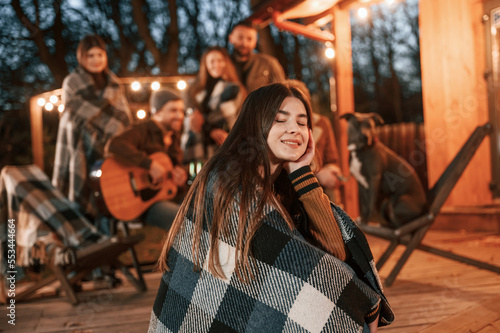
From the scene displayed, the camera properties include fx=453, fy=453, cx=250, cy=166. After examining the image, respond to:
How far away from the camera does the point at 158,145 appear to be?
3.39 metres

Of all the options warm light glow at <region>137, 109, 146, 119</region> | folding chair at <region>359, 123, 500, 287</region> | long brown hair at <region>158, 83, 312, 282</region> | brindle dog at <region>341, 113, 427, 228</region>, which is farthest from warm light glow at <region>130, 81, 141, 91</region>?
long brown hair at <region>158, 83, 312, 282</region>

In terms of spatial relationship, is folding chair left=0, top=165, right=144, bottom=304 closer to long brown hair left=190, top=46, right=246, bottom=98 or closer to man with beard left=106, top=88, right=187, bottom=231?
man with beard left=106, top=88, right=187, bottom=231

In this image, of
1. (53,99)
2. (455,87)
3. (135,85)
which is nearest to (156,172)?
(455,87)

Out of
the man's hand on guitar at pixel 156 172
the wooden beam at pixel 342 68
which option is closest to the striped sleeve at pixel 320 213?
the man's hand on guitar at pixel 156 172

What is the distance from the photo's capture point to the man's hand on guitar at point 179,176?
342 cm

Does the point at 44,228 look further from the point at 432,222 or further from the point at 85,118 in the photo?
the point at 432,222

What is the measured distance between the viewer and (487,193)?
4926mm

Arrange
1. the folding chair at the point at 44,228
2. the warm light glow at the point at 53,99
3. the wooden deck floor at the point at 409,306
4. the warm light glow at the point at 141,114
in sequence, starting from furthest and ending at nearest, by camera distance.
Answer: the warm light glow at the point at 141,114 < the warm light glow at the point at 53,99 < the folding chair at the point at 44,228 < the wooden deck floor at the point at 409,306

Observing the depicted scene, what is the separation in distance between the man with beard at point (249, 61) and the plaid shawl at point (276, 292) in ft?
8.20

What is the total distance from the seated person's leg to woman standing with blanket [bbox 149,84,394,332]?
1.57m

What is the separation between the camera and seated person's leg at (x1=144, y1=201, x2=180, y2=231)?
10.1 feet

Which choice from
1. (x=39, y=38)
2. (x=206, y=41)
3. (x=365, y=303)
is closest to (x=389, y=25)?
(x=206, y=41)

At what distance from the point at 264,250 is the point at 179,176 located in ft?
7.28

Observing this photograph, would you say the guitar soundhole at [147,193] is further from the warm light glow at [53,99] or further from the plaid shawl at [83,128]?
the warm light glow at [53,99]
